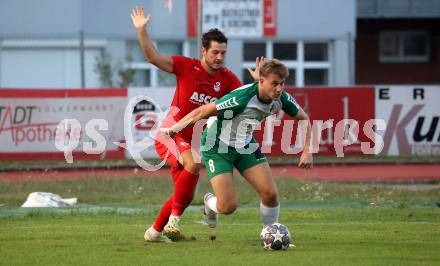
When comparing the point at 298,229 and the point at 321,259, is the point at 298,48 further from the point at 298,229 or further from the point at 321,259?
the point at 321,259

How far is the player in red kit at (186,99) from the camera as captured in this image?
11.5 metres

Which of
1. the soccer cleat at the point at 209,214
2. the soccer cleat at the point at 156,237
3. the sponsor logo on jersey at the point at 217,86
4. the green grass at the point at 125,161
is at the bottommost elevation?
the green grass at the point at 125,161

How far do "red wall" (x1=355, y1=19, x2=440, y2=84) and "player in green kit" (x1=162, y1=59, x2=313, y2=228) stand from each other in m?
32.7

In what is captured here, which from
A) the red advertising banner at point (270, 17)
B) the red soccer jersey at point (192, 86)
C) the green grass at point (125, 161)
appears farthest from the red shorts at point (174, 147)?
the red advertising banner at point (270, 17)

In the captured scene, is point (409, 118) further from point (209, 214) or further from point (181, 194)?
point (181, 194)

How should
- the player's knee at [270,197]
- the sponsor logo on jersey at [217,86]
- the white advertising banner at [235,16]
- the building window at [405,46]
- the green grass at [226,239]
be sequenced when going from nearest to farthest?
the green grass at [226,239]
the player's knee at [270,197]
the sponsor logo on jersey at [217,86]
the white advertising banner at [235,16]
the building window at [405,46]

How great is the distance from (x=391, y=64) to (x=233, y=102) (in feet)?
113

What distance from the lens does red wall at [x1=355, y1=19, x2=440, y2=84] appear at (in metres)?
43.7

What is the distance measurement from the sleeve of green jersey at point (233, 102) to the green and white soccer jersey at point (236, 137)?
86 millimetres

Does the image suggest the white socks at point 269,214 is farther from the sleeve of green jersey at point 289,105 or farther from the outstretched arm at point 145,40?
the outstretched arm at point 145,40

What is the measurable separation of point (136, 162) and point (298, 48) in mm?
13125

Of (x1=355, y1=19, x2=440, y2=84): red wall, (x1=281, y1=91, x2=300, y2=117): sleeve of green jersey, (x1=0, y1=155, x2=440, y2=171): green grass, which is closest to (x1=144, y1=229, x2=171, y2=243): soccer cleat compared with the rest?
(x1=281, y1=91, x2=300, y2=117): sleeve of green jersey

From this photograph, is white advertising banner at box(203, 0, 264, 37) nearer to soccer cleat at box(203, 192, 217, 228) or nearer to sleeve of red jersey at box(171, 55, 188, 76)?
sleeve of red jersey at box(171, 55, 188, 76)

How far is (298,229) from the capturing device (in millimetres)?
13305
